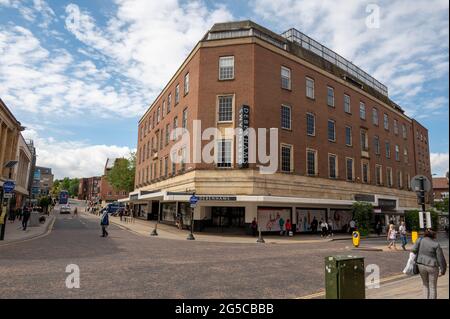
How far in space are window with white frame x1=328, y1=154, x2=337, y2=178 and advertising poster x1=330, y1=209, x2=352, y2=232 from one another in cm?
399

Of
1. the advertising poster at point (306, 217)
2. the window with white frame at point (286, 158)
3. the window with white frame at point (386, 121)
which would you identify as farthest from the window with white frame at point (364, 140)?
the window with white frame at point (286, 158)

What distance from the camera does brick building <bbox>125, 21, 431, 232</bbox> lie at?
1166 inches

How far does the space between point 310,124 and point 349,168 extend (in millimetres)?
8181

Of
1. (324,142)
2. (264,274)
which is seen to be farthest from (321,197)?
(264,274)

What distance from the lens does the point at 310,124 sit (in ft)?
115

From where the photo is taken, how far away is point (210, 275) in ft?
34.5

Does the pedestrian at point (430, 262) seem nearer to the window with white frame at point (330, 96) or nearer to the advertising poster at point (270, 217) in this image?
the advertising poster at point (270, 217)

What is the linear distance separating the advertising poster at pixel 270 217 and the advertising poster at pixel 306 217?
6.81 ft

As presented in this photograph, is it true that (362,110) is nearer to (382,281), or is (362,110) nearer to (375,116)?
(375,116)

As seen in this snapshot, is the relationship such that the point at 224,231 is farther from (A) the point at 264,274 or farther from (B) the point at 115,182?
(B) the point at 115,182

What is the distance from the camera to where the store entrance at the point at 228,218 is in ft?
99.5

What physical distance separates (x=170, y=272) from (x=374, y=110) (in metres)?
42.2

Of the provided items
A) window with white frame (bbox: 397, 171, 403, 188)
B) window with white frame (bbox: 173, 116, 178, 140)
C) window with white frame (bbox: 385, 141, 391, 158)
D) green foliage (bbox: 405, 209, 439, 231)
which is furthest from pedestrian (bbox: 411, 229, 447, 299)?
window with white frame (bbox: 397, 171, 403, 188)

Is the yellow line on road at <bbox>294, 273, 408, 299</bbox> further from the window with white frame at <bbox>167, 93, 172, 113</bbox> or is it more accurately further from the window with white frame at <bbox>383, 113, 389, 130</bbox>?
the window with white frame at <bbox>383, 113, 389, 130</bbox>
